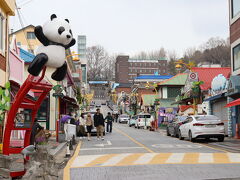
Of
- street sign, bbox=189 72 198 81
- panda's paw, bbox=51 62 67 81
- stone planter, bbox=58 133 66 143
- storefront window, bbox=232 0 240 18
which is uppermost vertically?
storefront window, bbox=232 0 240 18

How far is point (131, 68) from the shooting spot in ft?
469

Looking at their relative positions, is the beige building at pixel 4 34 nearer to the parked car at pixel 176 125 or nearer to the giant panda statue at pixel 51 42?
the giant panda statue at pixel 51 42

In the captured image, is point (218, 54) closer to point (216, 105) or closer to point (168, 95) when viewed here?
point (168, 95)

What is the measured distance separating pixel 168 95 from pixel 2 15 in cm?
4105

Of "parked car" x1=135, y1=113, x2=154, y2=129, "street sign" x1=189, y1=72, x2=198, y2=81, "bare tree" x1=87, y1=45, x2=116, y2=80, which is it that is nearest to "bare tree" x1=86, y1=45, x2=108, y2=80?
"bare tree" x1=87, y1=45, x2=116, y2=80

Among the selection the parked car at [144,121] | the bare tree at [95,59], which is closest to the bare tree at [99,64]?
the bare tree at [95,59]

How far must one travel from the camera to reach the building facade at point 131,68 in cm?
13800

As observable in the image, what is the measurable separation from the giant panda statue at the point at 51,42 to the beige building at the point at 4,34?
27.9ft

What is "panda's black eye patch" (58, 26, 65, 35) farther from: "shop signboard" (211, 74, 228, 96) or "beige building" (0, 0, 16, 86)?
"shop signboard" (211, 74, 228, 96)

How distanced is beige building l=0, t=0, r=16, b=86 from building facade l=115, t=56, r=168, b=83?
120913 millimetres

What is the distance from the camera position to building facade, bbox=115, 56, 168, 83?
13800 cm

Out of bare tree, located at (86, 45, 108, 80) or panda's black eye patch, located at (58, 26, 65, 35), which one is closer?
panda's black eye patch, located at (58, 26, 65, 35)

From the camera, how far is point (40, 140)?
28.2ft

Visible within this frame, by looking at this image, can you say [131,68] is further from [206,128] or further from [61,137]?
[206,128]
